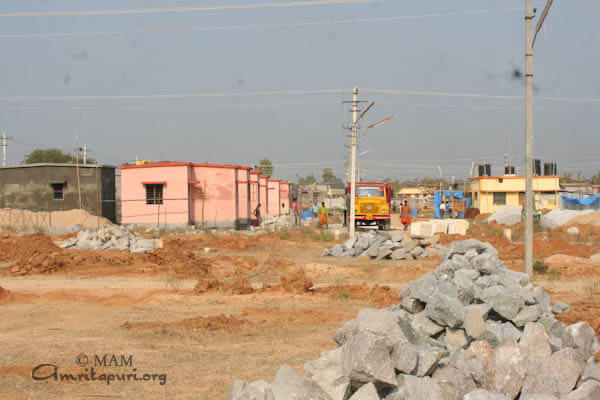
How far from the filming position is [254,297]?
12148 millimetres

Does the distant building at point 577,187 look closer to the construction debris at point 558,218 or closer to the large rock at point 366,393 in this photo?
the construction debris at point 558,218

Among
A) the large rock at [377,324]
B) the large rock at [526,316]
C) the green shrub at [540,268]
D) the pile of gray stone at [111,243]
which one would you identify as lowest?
the green shrub at [540,268]

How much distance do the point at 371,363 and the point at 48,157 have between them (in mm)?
78995

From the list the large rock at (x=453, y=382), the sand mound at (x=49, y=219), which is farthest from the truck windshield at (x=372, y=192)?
the large rock at (x=453, y=382)

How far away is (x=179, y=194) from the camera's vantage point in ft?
103

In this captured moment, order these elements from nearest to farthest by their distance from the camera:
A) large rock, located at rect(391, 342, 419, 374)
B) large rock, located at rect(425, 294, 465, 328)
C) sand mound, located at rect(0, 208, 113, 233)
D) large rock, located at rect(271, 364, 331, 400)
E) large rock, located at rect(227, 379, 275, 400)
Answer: large rock, located at rect(227, 379, 275, 400), large rock, located at rect(271, 364, 331, 400), large rock, located at rect(391, 342, 419, 374), large rock, located at rect(425, 294, 465, 328), sand mound, located at rect(0, 208, 113, 233)

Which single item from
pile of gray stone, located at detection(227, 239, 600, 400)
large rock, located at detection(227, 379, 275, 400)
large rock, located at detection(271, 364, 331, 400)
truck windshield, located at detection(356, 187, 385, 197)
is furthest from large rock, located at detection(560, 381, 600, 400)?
truck windshield, located at detection(356, 187, 385, 197)

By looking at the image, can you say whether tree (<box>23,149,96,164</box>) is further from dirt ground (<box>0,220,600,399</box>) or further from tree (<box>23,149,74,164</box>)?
dirt ground (<box>0,220,600,399</box>)

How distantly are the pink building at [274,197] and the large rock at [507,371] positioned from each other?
4656 centimetres

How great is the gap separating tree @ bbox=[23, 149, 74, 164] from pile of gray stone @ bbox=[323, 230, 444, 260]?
63.3 metres

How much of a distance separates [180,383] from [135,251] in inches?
556

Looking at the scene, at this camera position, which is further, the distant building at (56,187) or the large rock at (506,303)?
the distant building at (56,187)

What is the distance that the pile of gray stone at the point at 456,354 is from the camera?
4.77 metres

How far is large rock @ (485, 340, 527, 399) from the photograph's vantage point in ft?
17.7
